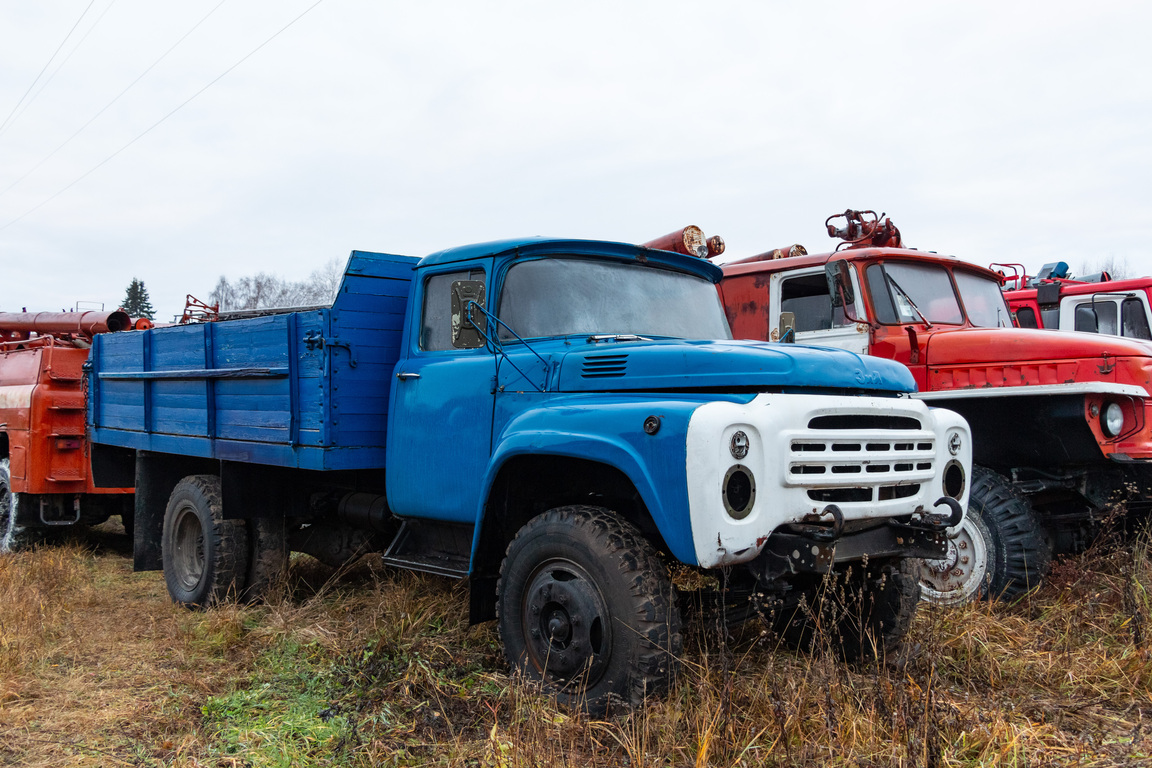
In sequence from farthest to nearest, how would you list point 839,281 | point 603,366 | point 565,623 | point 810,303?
1. point 810,303
2. point 839,281
3. point 603,366
4. point 565,623

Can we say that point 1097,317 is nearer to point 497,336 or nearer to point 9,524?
point 497,336

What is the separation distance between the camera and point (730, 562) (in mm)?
3518

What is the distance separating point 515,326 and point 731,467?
1.66m

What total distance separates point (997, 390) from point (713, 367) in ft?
9.67

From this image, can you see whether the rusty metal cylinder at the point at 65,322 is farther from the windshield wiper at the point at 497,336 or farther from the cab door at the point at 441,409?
the windshield wiper at the point at 497,336

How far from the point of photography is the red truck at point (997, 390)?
5.73 m

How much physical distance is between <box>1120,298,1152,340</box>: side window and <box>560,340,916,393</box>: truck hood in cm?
644

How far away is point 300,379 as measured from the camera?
5.59 meters

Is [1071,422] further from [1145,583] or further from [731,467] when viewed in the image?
[731,467]

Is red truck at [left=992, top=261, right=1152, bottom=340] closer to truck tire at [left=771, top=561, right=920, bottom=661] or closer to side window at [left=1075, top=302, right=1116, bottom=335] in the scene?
side window at [left=1075, top=302, right=1116, bottom=335]

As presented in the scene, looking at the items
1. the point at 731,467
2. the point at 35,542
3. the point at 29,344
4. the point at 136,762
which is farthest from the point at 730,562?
the point at 29,344

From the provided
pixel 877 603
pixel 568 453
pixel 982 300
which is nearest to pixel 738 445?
pixel 568 453

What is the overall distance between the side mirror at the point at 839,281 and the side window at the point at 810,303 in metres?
0.41

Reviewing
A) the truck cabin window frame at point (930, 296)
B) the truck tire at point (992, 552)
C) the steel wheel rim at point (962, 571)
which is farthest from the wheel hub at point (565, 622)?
the truck cabin window frame at point (930, 296)
